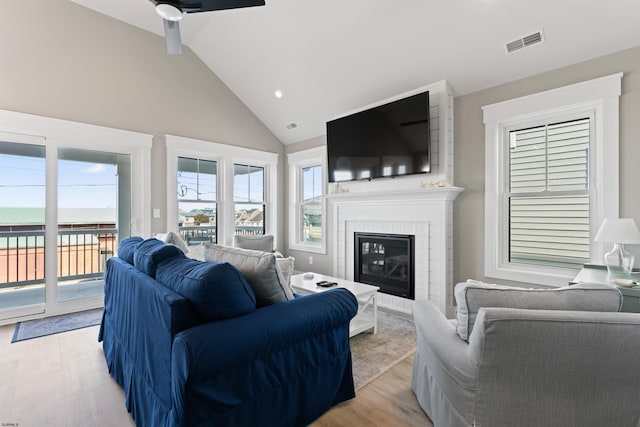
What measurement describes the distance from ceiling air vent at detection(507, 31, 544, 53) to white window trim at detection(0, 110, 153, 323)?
169 inches

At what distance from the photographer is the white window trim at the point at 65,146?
11.1 ft

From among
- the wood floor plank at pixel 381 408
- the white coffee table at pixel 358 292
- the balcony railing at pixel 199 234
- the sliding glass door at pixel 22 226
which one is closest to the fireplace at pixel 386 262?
the white coffee table at pixel 358 292

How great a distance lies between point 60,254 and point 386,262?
4.02m

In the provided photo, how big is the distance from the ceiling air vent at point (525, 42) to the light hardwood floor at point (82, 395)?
9.50 ft

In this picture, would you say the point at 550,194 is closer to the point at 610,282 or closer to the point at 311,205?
the point at 610,282

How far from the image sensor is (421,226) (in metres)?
3.62

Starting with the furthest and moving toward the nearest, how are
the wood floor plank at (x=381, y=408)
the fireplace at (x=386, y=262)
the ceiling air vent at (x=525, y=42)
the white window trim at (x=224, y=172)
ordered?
the white window trim at (x=224, y=172) → the fireplace at (x=386, y=262) → the ceiling air vent at (x=525, y=42) → the wood floor plank at (x=381, y=408)

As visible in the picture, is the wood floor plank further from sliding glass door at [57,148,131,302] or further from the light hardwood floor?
sliding glass door at [57,148,131,302]

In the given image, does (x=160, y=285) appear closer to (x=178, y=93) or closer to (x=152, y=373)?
(x=152, y=373)

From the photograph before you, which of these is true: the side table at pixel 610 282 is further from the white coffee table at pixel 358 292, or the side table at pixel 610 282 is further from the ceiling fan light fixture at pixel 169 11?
the ceiling fan light fixture at pixel 169 11

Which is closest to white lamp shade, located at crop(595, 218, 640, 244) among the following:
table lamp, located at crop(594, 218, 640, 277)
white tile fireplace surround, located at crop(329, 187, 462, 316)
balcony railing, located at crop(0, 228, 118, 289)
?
table lamp, located at crop(594, 218, 640, 277)

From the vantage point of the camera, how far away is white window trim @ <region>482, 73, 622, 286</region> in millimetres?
2586

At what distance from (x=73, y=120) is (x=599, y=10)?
5.20 meters

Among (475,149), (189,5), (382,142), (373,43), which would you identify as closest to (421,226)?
(475,149)
